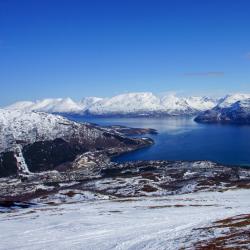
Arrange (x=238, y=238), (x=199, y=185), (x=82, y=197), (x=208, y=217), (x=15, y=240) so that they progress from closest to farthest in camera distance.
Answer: (x=238, y=238) → (x=15, y=240) → (x=208, y=217) → (x=82, y=197) → (x=199, y=185)

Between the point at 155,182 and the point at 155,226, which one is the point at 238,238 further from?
the point at 155,182

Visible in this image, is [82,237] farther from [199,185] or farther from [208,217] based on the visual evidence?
[199,185]

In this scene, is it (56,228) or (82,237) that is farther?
(56,228)

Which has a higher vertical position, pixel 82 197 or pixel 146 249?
pixel 146 249

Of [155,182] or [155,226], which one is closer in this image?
[155,226]

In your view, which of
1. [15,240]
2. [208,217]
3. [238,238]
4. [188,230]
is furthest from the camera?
[208,217]

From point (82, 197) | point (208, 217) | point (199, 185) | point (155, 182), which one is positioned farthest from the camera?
point (155, 182)

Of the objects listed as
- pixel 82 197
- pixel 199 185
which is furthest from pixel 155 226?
pixel 199 185

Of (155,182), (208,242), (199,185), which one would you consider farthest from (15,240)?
(155,182)

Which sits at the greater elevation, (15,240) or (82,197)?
(15,240)

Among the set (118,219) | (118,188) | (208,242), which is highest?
(208,242)
